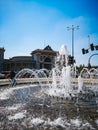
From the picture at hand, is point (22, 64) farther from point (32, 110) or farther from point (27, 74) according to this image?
point (32, 110)

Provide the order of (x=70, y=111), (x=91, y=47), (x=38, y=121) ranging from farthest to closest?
(x=91, y=47), (x=70, y=111), (x=38, y=121)

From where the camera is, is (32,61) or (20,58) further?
(32,61)

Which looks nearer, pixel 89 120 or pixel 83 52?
pixel 89 120

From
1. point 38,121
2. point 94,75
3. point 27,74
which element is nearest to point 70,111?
point 38,121

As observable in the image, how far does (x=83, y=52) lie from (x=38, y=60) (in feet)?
161

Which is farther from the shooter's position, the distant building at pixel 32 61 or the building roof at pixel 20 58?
the building roof at pixel 20 58

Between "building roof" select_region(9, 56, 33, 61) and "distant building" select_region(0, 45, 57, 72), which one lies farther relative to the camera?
"building roof" select_region(9, 56, 33, 61)

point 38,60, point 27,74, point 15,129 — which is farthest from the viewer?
point 38,60

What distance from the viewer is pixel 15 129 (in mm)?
5668

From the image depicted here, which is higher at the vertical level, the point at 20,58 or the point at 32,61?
the point at 20,58

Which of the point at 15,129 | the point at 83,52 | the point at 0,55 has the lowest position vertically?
the point at 15,129

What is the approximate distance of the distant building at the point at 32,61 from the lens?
70.2 metres

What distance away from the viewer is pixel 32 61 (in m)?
73.4

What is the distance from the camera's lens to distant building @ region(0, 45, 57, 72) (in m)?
70.2
